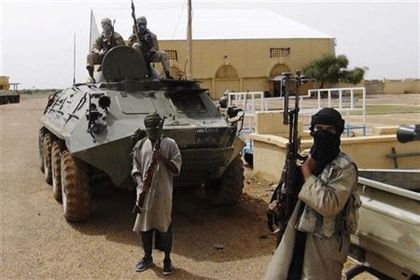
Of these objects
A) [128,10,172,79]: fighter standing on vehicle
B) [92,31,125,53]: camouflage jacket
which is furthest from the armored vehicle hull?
[128,10,172,79]: fighter standing on vehicle

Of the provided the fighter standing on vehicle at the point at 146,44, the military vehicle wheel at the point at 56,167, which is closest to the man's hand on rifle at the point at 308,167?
the military vehicle wheel at the point at 56,167

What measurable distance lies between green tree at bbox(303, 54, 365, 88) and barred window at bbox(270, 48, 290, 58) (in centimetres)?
195

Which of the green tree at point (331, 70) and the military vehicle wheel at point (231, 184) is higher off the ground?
the green tree at point (331, 70)

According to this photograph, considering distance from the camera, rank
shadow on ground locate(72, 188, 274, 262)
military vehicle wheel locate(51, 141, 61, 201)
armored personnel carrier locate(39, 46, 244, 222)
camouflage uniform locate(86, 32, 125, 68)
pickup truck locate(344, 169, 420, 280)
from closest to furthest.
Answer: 1. pickup truck locate(344, 169, 420, 280)
2. shadow on ground locate(72, 188, 274, 262)
3. armored personnel carrier locate(39, 46, 244, 222)
4. military vehicle wheel locate(51, 141, 61, 201)
5. camouflage uniform locate(86, 32, 125, 68)

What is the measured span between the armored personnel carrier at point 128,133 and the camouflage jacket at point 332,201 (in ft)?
10.1

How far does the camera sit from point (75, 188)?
640 cm

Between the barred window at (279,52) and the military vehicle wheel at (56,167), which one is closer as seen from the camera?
the military vehicle wheel at (56,167)

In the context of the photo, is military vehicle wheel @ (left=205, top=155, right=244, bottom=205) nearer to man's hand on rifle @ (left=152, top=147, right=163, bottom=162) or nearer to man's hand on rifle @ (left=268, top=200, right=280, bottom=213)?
man's hand on rifle @ (left=152, top=147, right=163, bottom=162)

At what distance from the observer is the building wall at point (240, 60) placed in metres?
37.9

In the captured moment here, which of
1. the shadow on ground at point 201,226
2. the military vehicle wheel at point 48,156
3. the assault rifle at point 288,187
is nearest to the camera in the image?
the assault rifle at point 288,187

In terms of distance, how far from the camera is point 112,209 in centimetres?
743

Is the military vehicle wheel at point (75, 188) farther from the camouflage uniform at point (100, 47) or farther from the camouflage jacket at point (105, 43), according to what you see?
the camouflage jacket at point (105, 43)

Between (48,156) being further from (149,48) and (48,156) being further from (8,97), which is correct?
(8,97)

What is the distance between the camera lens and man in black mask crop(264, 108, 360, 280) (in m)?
3.07
